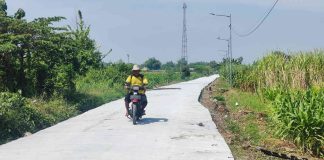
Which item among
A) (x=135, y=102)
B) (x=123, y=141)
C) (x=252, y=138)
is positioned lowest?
(x=252, y=138)

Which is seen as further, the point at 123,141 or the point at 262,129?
the point at 262,129

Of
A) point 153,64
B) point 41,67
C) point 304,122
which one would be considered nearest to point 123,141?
point 304,122

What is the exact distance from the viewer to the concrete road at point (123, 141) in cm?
944

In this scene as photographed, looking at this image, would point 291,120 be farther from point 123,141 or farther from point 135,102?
point 135,102

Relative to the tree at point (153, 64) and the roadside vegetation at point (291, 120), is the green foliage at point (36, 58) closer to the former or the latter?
the roadside vegetation at point (291, 120)

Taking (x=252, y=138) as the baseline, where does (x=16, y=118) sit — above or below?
above

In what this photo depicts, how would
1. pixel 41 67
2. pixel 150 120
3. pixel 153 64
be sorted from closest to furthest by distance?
pixel 150 120 → pixel 41 67 → pixel 153 64

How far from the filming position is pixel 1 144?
1109 centimetres

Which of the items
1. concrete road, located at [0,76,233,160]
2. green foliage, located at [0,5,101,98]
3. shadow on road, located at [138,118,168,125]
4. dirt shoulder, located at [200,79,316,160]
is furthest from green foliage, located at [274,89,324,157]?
green foliage, located at [0,5,101,98]

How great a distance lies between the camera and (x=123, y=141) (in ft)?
36.6

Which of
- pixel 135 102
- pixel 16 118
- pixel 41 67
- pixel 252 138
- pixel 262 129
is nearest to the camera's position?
pixel 16 118

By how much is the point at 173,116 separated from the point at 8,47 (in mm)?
5593

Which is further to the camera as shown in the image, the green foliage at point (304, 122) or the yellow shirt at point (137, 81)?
the yellow shirt at point (137, 81)

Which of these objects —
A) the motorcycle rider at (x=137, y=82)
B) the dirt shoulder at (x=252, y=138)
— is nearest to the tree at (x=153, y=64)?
the dirt shoulder at (x=252, y=138)
